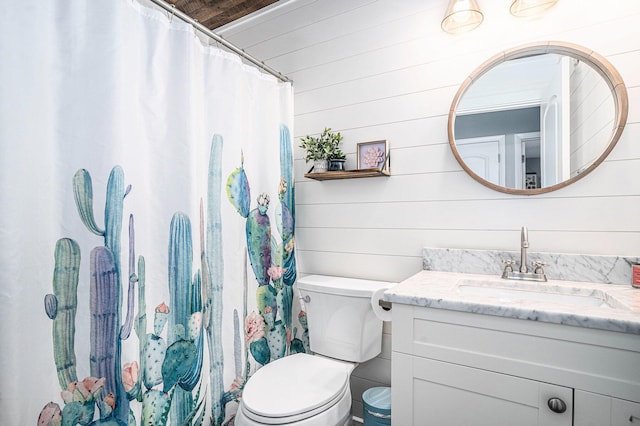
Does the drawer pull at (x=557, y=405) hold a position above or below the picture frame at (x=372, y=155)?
below

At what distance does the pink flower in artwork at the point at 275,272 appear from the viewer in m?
1.80

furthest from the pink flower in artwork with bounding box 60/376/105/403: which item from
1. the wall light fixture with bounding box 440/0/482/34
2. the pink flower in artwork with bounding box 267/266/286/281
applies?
the wall light fixture with bounding box 440/0/482/34

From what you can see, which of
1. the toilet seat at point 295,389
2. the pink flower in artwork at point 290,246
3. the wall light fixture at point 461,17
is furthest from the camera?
the pink flower in artwork at point 290,246

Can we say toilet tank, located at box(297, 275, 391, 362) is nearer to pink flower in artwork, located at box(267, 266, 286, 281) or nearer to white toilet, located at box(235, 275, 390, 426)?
white toilet, located at box(235, 275, 390, 426)

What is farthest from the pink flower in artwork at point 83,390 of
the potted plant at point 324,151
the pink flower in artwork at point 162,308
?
the potted plant at point 324,151

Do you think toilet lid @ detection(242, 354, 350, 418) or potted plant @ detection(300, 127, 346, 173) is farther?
potted plant @ detection(300, 127, 346, 173)

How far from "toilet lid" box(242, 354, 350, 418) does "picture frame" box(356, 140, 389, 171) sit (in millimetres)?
1000

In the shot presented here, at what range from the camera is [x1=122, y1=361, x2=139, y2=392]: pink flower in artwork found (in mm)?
1106

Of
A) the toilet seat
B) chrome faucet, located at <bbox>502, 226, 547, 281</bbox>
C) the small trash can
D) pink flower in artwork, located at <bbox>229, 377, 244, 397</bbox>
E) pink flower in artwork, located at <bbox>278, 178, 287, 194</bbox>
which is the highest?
pink flower in artwork, located at <bbox>278, 178, 287, 194</bbox>

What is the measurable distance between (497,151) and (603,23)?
599mm

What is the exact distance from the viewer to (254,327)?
1.71 metres

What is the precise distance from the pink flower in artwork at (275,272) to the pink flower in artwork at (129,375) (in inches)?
30.6

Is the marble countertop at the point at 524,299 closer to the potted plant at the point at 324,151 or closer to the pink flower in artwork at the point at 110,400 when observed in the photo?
the potted plant at the point at 324,151

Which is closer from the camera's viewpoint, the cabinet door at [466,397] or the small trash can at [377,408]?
the cabinet door at [466,397]
